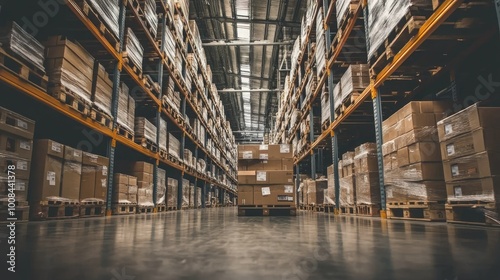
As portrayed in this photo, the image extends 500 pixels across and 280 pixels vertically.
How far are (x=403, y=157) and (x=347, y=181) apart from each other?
2.20 m

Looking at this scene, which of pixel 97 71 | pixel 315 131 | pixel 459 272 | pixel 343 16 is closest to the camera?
pixel 459 272

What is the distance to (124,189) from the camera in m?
6.29

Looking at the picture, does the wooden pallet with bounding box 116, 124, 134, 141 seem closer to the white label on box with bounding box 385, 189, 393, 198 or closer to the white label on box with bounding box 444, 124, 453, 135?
the white label on box with bounding box 385, 189, 393, 198

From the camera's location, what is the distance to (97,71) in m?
5.21

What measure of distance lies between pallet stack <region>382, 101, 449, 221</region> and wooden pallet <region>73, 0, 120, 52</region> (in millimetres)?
4836

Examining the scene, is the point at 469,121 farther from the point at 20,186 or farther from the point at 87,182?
the point at 87,182

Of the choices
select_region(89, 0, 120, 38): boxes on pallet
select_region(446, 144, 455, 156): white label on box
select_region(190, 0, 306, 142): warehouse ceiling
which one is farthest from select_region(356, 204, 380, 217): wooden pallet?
select_region(190, 0, 306, 142): warehouse ceiling

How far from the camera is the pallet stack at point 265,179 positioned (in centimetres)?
667

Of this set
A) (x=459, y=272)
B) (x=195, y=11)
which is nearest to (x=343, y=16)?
(x=459, y=272)

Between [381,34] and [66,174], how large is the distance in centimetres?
501

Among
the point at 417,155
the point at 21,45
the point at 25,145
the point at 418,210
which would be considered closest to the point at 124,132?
the point at 25,145

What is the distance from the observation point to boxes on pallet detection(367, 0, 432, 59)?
12.4 feet

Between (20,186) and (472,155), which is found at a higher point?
(472,155)

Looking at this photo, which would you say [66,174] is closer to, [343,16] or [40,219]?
[40,219]
